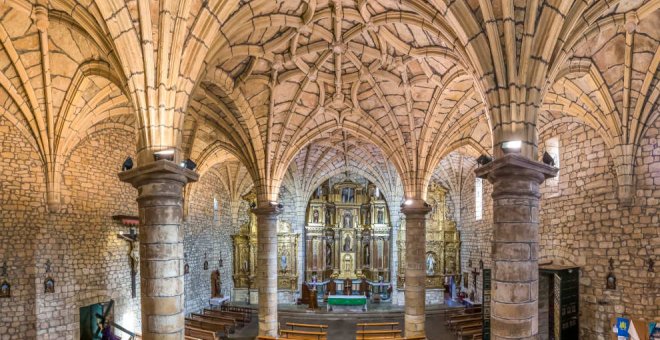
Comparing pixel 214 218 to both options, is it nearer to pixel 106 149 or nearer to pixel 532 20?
pixel 106 149

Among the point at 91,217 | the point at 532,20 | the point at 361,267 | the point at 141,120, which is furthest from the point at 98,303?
the point at 361,267

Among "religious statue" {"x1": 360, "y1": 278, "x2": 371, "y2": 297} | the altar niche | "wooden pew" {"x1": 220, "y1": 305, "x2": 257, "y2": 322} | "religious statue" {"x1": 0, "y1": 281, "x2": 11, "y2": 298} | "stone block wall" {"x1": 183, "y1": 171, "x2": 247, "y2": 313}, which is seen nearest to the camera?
"religious statue" {"x1": 0, "y1": 281, "x2": 11, "y2": 298}

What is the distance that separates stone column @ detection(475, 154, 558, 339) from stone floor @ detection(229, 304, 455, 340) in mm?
10409

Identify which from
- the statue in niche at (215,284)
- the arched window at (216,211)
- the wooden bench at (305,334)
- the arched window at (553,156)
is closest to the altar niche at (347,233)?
the statue in niche at (215,284)

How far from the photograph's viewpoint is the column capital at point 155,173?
614 cm

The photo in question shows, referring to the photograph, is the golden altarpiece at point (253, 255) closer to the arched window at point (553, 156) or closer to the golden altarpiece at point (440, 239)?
the golden altarpiece at point (440, 239)

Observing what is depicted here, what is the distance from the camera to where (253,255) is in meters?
24.1

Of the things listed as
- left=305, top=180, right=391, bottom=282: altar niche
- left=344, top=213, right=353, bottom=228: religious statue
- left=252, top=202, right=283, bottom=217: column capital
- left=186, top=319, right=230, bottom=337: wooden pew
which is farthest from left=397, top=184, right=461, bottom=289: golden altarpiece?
left=186, top=319, right=230, bottom=337: wooden pew

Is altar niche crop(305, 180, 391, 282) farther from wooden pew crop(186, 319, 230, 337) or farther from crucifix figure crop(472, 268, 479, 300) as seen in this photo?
wooden pew crop(186, 319, 230, 337)

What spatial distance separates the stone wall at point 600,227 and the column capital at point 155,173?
10.3 m

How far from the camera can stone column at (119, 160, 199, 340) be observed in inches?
241

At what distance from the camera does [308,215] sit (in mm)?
24922

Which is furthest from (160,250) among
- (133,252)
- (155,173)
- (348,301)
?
(348,301)

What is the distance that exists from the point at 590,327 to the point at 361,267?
47.5 ft
